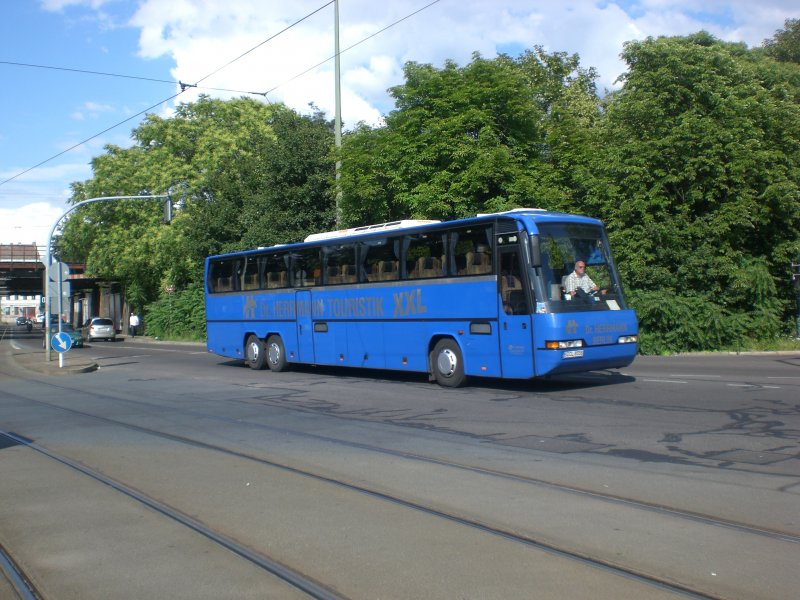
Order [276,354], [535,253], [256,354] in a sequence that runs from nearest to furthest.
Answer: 1. [535,253]
2. [276,354]
3. [256,354]

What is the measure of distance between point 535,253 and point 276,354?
31.4 ft

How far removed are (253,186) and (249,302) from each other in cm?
2207

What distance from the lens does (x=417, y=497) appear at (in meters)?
7.17

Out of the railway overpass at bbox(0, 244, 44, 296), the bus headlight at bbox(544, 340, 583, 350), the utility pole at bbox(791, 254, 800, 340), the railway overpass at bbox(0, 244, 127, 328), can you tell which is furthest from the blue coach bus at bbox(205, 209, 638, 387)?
the railway overpass at bbox(0, 244, 44, 296)

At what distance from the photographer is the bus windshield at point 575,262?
14086mm

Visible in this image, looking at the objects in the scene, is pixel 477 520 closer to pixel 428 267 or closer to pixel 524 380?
pixel 428 267

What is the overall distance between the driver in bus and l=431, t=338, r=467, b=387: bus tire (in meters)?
2.67

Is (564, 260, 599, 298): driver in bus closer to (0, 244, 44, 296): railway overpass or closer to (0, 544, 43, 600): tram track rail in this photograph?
(0, 544, 43, 600): tram track rail

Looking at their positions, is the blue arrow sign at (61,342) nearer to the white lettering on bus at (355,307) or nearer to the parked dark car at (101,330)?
the white lettering on bus at (355,307)

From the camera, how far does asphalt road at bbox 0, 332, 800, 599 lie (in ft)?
16.6

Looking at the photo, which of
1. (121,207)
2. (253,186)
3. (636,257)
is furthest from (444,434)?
(121,207)

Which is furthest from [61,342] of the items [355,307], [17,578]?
[17,578]

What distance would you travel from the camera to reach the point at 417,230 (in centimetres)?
1653

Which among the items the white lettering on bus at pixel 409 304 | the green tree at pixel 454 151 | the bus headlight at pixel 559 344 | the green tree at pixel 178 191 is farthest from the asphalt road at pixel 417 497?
the green tree at pixel 178 191
